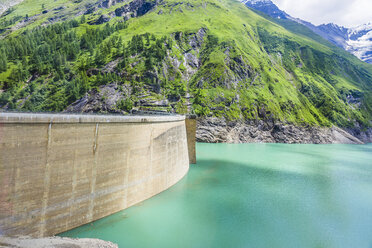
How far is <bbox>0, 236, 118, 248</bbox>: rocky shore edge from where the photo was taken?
42.5 ft

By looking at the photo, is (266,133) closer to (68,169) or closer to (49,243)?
(68,169)

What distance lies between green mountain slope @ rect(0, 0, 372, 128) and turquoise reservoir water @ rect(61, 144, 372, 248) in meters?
→ 49.4

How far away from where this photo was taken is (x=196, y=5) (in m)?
147

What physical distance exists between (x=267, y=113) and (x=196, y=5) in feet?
306

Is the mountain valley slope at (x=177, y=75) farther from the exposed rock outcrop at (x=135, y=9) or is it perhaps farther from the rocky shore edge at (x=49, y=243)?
the rocky shore edge at (x=49, y=243)

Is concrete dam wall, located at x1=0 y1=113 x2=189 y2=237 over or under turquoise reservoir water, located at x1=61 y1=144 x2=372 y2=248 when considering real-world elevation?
over

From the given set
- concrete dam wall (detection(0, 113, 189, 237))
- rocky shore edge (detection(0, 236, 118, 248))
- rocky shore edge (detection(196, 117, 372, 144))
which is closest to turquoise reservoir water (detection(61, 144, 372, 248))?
rocky shore edge (detection(0, 236, 118, 248))

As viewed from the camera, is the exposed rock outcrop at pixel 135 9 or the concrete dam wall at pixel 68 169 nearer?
the concrete dam wall at pixel 68 169

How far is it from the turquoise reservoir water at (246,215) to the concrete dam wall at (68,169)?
68.7 inches

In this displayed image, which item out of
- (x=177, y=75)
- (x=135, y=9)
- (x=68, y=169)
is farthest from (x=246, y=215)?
(x=135, y=9)

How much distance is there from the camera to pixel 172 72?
309 ft

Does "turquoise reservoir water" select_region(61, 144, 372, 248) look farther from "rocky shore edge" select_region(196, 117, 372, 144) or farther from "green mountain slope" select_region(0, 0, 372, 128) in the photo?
"green mountain slope" select_region(0, 0, 372, 128)

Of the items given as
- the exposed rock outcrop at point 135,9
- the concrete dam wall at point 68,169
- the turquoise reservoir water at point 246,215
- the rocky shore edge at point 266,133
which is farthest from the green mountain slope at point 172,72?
the concrete dam wall at point 68,169

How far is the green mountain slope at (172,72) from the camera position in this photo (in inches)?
3132
